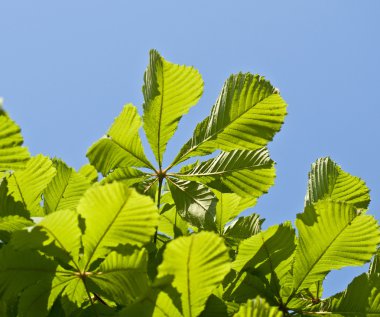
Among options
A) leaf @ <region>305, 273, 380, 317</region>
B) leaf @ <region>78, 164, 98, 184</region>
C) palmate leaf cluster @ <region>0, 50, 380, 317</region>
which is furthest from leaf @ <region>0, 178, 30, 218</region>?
leaf @ <region>305, 273, 380, 317</region>

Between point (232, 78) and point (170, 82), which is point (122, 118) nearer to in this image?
point (170, 82)

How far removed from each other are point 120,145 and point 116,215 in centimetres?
55

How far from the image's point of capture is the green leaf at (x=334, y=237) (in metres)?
1.51

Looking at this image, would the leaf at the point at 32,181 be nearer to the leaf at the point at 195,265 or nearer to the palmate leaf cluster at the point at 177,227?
the palmate leaf cluster at the point at 177,227

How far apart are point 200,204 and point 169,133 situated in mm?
270

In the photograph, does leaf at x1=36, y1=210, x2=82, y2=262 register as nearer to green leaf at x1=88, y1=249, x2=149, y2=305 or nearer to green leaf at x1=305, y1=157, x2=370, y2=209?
green leaf at x1=88, y1=249, x2=149, y2=305

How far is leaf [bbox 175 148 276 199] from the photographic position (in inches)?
72.9

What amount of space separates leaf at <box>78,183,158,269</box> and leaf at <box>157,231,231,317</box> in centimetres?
15

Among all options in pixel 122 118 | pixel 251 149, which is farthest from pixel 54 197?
pixel 251 149

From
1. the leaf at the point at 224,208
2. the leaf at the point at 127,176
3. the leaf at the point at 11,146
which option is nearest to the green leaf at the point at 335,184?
the leaf at the point at 224,208

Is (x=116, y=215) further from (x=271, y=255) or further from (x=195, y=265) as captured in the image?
(x=271, y=255)

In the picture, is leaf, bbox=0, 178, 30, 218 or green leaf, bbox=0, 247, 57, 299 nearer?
green leaf, bbox=0, 247, 57, 299

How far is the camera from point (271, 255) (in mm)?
1680

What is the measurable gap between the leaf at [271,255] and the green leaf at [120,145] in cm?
51
